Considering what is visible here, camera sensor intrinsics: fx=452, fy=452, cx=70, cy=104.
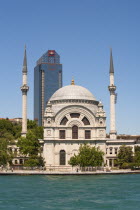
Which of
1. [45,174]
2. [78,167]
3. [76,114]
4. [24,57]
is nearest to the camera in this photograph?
[45,174]

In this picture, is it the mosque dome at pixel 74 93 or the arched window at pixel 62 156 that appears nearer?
the arched window at pixel 62 156

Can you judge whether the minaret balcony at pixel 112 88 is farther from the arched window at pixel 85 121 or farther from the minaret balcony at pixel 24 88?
the minaret balcony at pixel 24 88

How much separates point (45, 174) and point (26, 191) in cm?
2298

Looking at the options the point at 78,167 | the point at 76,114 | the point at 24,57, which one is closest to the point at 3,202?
the point at 78,167

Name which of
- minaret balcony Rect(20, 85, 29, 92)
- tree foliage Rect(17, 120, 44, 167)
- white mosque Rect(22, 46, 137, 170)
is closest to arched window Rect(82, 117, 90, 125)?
white mosque Rect(22, 46, 137, 170)

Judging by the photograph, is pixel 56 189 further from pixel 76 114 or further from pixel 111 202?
pixel 76 114

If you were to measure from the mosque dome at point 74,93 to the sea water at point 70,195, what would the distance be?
30.8m

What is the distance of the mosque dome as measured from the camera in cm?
8600

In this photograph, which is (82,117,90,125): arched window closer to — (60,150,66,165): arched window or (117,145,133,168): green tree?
(60,150,66,165): arched window

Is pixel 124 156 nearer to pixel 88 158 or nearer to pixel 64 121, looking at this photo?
pixel 64 121

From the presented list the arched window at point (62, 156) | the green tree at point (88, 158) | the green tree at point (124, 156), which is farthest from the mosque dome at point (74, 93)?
the green tree at point (88, 158)

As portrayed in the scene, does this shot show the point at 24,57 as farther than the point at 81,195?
Yes

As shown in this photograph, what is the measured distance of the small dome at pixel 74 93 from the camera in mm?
86000

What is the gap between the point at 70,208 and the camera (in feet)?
124
